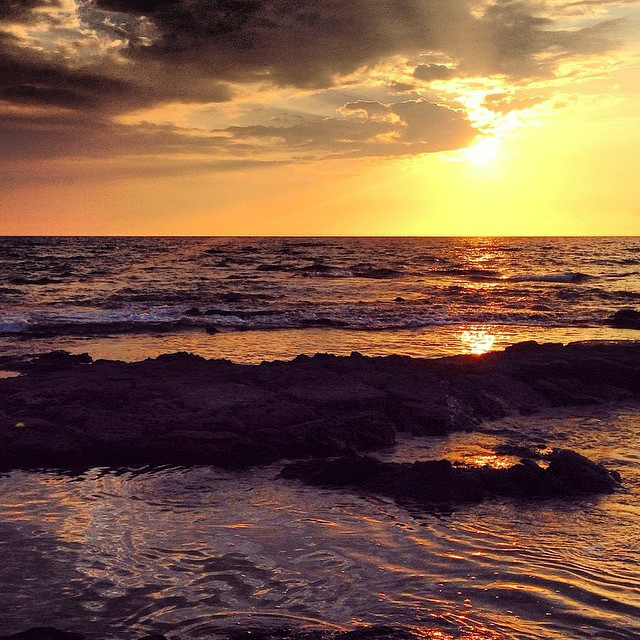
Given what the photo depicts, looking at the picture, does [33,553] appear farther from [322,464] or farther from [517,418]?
[517,418]

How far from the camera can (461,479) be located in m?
7.15

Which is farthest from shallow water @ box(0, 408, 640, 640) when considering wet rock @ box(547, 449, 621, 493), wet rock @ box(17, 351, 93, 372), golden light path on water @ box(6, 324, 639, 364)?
golden light path on water @ box(6, 324, 639, 364)

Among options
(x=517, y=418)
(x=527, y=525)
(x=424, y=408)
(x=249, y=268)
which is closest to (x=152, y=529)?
(x=527, y=525)

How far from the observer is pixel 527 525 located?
6.32 meters

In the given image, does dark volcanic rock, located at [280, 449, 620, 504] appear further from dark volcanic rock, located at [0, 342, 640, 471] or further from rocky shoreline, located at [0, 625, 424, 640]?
rocky shoreline, located at [0, 625, 424, 640]

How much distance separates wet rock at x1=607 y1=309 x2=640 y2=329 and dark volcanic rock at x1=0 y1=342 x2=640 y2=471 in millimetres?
12293

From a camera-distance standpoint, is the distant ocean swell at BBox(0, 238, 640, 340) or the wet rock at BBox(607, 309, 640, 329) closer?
the wet rock at BBox(607, 309, 640, 329)

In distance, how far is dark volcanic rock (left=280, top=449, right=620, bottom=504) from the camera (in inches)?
276

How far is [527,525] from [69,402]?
607 centimetres

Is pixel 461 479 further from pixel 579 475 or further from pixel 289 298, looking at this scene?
pixel 289 298

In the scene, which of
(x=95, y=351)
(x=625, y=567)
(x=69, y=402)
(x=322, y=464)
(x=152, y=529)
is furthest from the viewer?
(x=95, y=351)

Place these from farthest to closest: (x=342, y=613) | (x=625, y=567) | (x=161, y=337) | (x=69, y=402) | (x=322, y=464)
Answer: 1. (x=161, y=337)
2. (x=69, y=402)
3. (x=322, y=464)
4. (x=625, y=567)
5. (x=342, y=613)

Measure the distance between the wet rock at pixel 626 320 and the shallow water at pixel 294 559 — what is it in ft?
61.2

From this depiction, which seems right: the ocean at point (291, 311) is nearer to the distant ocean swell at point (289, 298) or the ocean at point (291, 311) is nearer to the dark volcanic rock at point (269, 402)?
the distant ocean swell at point (289, 298)
